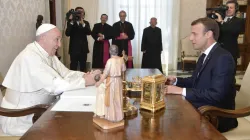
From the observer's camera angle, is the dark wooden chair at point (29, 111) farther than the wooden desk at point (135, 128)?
Yes

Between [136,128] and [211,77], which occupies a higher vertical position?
[211,77]

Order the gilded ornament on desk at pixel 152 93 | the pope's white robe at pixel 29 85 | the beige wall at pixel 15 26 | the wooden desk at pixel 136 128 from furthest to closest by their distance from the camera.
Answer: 1. the beige wall at pixel 15 26
2. the pope's white robe at pixel 29 85
3. the gilded ornament on desk at pixel 152 93
4. the wooden desk at pixel 136 128

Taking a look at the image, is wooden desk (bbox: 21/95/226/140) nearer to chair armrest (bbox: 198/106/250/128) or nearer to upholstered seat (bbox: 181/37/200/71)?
chair armrest (bbox: 198/106/250/128)

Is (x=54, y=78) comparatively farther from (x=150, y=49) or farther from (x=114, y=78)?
(x=150, y=49)

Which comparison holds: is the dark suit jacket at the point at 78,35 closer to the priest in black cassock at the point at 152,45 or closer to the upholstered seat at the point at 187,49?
the priest in black cassock at the point at 152,45

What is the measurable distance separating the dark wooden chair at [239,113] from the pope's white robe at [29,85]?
103 cm

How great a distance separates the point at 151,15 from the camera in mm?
8188

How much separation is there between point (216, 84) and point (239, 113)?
0.27m

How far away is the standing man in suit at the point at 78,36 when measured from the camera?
607 cm

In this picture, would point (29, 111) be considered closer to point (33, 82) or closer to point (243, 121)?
point (33, 82)

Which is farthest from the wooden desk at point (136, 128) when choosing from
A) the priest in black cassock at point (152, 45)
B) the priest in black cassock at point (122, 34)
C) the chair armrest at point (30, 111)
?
the priest in black cassock at point (152, 45)

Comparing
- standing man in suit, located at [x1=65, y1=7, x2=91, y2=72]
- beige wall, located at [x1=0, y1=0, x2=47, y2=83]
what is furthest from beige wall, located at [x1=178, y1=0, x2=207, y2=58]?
beige wall, located at [x1=0, y1=0, x2=47, y2=83]

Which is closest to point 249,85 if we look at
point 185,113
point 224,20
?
point 185,113

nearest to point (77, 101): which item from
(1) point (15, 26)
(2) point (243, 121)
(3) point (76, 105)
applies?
(3) point (76, 105)
